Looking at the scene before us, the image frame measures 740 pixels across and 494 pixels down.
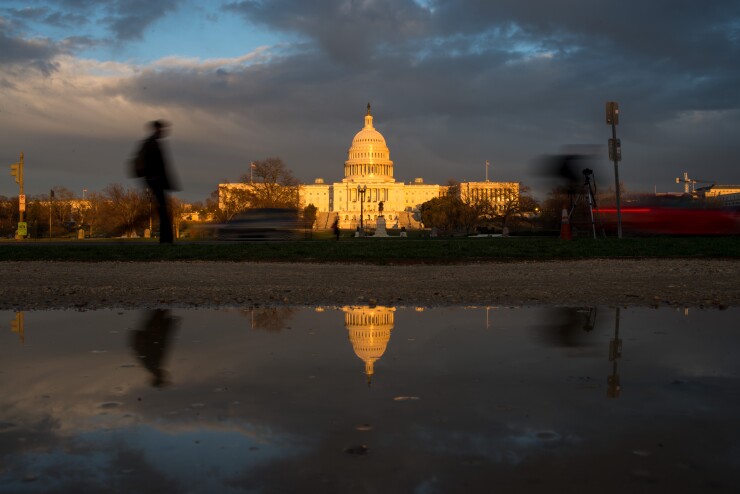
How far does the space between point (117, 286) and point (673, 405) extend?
8.58 meters

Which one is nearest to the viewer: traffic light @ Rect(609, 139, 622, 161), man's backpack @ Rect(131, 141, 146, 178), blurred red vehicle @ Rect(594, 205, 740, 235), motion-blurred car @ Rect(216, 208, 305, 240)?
man's backpack @ Rect(131, 141, 146, 178)

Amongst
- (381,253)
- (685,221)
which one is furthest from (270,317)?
(685,221)

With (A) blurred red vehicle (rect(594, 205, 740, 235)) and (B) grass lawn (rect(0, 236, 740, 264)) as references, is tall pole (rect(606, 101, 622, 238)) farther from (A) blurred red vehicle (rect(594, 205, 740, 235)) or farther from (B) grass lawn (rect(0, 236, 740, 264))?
(A) blurred red vehicle (rect(594, 205, 740, 235))

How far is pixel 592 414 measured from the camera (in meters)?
3.62

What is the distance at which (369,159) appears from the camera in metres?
175

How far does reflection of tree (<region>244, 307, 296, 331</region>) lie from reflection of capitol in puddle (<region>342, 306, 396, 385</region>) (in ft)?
2.04

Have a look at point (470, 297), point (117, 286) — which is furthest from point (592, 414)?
point (117, 286)

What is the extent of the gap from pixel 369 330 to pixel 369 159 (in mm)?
170502

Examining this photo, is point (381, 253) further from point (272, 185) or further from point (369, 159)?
point (369, 159)

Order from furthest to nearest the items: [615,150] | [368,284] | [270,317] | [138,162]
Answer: [615,150], [138,162], [368,284], [270,317]

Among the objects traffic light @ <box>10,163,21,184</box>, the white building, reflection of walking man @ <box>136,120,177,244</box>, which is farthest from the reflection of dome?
reflection of walking man @ <box>136,120,177,244</box>

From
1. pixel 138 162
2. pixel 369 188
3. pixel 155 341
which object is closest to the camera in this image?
pixel 155 341

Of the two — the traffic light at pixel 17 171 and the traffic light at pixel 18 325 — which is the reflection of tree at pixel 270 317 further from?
the traffic light at pixel 17 171

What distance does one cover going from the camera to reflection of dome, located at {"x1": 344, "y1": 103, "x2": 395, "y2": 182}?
575 feet
